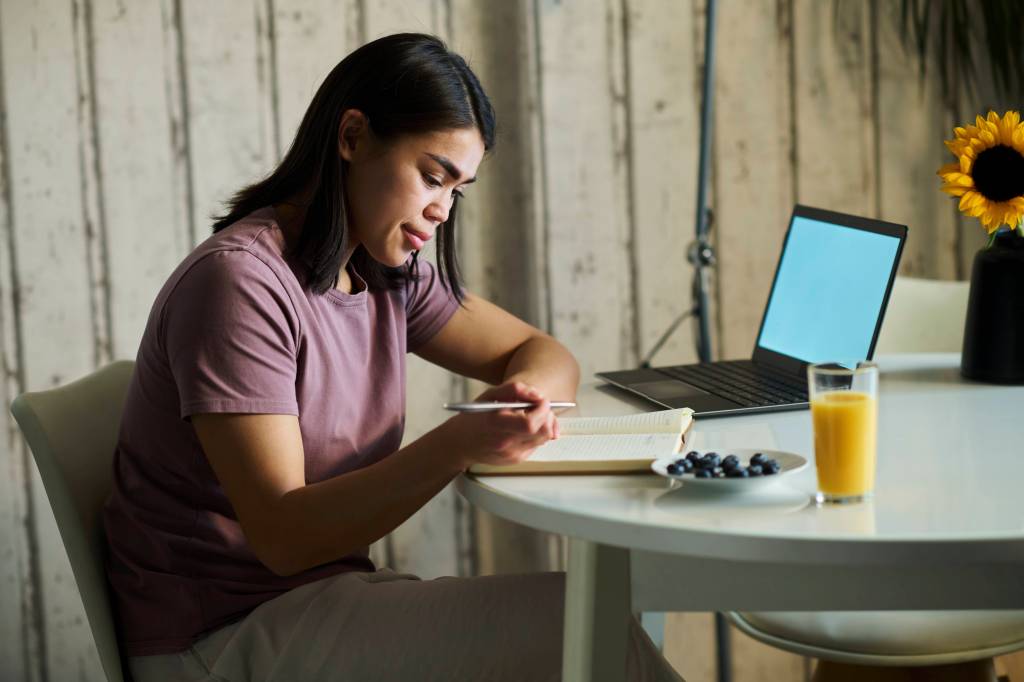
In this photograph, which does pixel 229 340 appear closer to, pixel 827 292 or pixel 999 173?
pixel 827 292

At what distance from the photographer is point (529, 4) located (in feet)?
7.84

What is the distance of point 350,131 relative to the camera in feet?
4.77

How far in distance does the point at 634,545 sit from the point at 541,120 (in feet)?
5.09

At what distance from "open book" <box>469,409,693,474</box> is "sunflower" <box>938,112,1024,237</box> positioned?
53 cm

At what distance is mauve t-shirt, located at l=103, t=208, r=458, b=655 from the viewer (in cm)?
125

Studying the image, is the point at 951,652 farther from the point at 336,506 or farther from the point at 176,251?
the point at 176,251

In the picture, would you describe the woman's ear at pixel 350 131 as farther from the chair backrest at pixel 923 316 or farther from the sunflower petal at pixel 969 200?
the chair backrest at pixel 923 316

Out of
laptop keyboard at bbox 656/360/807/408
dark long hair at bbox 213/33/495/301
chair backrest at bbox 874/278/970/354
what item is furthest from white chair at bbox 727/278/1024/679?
dark long hair at bbox 213/33/495/301

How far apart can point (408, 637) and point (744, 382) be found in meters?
0.64

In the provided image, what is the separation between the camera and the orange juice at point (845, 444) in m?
1.05

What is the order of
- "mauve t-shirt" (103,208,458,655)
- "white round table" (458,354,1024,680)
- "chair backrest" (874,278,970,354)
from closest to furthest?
"white round table" (458,354,1024,680)
"mauve t-shirt" (103,208,458,655)
"chair backrest" (874,278,970,354)

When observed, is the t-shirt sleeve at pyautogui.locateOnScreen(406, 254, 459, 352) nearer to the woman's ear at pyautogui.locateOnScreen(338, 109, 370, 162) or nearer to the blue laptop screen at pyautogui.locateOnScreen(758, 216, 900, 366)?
the woman's ear at pyautogui.locateOnScreen(338, 109, 370, 162)

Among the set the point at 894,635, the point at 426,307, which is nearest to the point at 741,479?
the point at 894,635

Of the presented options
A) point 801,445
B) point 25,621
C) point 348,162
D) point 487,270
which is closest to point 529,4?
point 487,270
